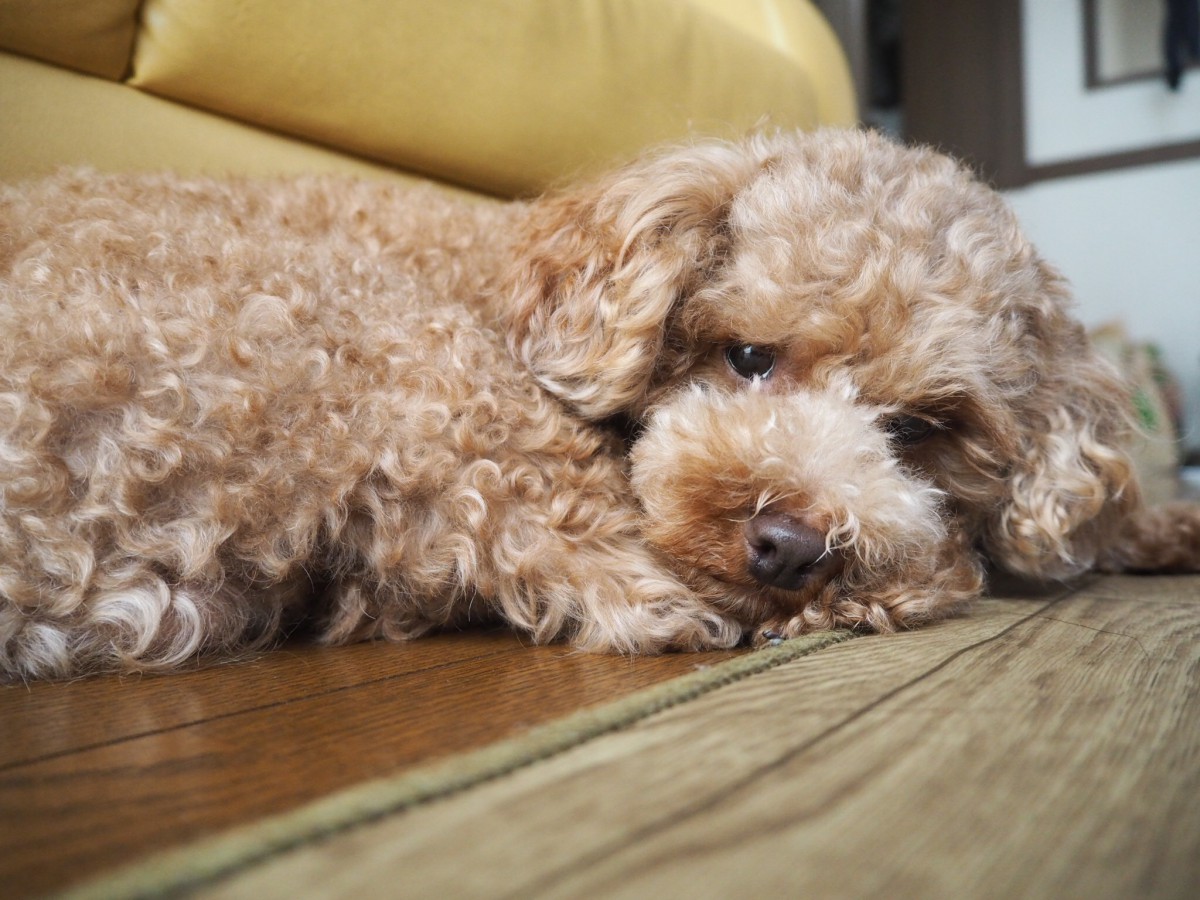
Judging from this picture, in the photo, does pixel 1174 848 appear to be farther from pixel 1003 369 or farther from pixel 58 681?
pixel 58 681

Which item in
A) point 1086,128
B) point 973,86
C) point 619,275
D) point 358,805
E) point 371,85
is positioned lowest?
point 358,805

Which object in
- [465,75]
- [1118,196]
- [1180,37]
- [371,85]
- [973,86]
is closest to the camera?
[371,85]

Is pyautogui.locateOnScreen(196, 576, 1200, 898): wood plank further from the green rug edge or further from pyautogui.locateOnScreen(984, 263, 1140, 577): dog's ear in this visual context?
pyautogui.locateOnScreen(984, 263, 1140, 577): dog's ear

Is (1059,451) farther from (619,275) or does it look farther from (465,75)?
(465,75)

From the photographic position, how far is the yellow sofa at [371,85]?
1515 millimetres

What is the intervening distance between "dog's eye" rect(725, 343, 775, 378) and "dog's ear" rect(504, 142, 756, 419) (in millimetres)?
110

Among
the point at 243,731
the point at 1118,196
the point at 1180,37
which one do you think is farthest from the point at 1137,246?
the point at 243,731

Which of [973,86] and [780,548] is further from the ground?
[973,86]

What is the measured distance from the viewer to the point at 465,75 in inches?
77.0

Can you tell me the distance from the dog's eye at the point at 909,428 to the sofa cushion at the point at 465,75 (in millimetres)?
631

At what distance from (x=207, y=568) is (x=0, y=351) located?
0.31 m

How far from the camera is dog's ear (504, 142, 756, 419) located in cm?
120

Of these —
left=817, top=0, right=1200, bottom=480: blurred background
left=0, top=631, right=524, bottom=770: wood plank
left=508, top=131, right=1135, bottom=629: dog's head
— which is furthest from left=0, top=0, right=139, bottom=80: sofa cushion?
left=817, top=0, right=1200, bottom=480: blurred background

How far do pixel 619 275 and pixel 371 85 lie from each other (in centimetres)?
97
